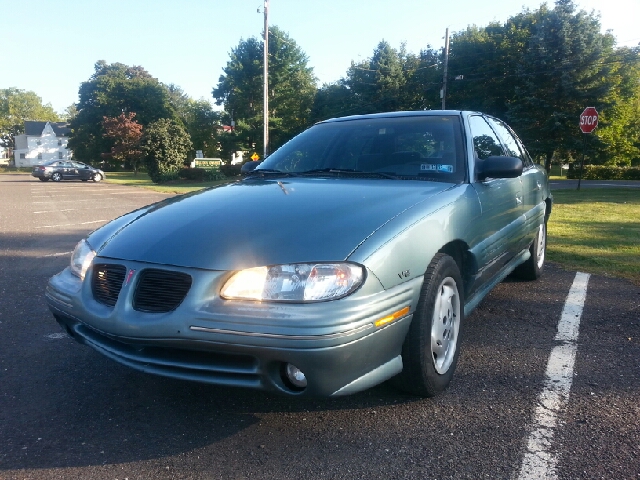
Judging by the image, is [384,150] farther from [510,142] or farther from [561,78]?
[561,78]

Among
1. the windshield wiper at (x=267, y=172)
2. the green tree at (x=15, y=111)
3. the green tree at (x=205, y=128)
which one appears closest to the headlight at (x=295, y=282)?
the windshield wiper at (x=267, y=172)

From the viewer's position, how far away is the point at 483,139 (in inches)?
168

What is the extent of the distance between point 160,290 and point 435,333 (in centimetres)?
142

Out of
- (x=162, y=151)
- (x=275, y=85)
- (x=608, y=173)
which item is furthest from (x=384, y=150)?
(x=275, y=85)

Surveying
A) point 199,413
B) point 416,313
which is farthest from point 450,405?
point 199,413

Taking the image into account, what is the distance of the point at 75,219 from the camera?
11.8 meters

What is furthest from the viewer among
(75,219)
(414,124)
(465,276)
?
(75,219)

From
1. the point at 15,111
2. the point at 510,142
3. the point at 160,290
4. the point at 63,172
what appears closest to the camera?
the point at 160,290

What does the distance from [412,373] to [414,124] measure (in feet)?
6.51

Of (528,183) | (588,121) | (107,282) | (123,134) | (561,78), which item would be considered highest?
(561,78)

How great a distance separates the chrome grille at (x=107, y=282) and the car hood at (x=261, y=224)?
0.07 m

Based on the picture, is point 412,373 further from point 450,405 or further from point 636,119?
point 636,119

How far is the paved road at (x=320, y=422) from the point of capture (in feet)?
7.61

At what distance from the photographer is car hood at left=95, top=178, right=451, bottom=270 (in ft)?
8.00
